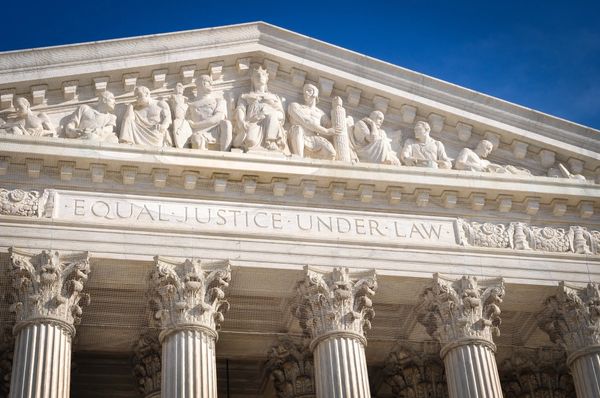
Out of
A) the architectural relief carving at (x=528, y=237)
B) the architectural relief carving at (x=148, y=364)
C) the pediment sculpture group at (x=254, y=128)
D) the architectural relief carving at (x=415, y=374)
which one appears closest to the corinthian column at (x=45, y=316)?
the architectural relief carving at (x=148, y=364)

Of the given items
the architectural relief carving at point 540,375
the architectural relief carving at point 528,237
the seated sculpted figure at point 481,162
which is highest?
the seated sculpted figure at point 481,162

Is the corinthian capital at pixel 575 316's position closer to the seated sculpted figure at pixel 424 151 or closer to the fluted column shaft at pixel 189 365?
the seated sculpted figure at pixel 424 151

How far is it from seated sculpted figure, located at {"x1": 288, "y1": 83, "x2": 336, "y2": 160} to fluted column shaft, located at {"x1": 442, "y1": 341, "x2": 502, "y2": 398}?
18.6ft

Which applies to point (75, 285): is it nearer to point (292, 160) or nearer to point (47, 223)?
point (47, 223)

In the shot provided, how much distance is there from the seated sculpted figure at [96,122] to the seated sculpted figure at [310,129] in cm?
441

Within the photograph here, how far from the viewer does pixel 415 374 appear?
3098 centimetres

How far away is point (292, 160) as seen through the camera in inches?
1137

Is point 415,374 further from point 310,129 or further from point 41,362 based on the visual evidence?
point 41,362

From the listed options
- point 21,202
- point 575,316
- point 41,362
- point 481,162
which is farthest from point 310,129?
point 41,362

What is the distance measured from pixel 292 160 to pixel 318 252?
232 cm

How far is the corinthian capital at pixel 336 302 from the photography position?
27406 mm

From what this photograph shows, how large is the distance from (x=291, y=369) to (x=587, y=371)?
23.3 ft

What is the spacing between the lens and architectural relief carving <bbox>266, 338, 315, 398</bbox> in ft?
97.6

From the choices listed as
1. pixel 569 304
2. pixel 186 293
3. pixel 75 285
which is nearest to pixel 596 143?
pixel 569 304
